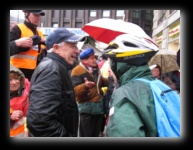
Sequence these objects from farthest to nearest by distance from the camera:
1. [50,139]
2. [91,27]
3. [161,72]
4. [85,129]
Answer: [161,72]
[91,27]
[85,129]
[50,139]

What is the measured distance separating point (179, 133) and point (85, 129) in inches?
93.9

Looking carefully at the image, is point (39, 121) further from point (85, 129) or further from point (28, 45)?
point (85, 129)

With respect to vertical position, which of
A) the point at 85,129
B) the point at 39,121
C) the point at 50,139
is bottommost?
the point at 85,129

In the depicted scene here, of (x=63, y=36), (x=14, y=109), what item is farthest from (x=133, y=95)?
(x=14, y=109)

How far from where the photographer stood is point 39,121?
1.82 m

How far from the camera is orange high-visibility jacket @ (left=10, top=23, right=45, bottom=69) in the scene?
3080mm

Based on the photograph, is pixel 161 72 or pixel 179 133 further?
pixel 161 72

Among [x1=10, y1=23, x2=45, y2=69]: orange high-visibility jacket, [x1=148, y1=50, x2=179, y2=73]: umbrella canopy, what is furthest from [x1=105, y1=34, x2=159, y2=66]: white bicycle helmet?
[x1=148, y1=50, x2=179, y2=73]: umbrella canopy

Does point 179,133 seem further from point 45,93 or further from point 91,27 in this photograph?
point 91,27

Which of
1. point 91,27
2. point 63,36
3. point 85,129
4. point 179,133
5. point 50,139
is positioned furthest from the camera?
point 91,27

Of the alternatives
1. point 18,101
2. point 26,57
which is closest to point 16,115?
point 18,101

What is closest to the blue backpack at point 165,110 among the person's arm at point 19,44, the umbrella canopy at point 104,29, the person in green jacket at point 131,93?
the person in green jacket at point 131,93

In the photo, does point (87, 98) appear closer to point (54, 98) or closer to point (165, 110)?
point (54, 98)
